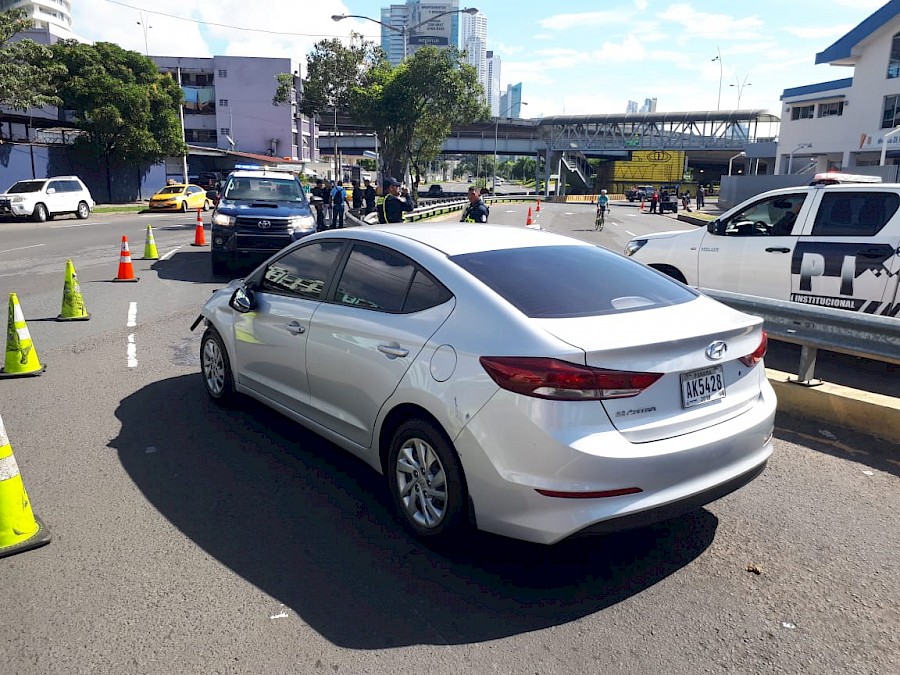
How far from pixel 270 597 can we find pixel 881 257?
262 inches

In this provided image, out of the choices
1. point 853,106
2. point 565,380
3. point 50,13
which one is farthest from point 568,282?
point 50,13

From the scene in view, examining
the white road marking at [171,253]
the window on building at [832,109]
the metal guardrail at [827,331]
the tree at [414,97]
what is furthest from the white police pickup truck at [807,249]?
the window on building at [832,109]

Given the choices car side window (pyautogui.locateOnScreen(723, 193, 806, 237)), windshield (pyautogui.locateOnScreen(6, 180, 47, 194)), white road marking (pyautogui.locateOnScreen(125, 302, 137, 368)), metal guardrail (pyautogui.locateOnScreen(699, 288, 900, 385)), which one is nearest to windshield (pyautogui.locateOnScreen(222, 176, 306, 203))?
white road marking (pyautogui.locateOnScreen(125, 302, 137, 368))

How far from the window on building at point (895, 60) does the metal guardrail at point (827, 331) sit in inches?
1725

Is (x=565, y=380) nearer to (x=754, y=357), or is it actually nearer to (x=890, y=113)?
(x=754, y=357)

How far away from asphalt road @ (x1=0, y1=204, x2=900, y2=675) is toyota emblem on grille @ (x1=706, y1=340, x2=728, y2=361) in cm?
106

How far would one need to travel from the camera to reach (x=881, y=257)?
24.2 ft

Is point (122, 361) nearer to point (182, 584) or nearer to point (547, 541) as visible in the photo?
point (182, 584)

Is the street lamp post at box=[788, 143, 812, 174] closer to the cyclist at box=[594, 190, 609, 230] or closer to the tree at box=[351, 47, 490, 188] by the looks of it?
the tree at box=[351, 47, 490, 188]

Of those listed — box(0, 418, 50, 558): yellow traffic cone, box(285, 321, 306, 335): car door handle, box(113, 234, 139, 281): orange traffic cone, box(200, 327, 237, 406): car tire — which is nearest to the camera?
box(0, 418, 50, 558): yellow traffic cone

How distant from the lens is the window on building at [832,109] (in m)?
47.2

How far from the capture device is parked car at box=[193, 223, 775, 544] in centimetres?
335

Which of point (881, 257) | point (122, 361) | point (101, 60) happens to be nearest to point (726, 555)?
point (881, 257)

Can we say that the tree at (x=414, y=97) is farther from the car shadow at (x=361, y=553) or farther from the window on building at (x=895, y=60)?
the car shadow at (x=361, y=553)
